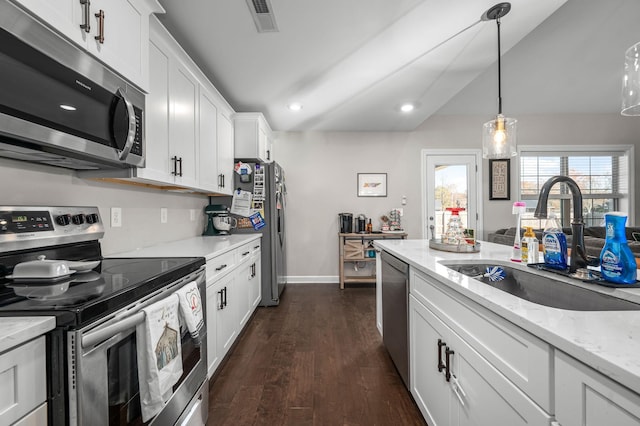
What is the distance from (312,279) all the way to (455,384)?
3512 mm

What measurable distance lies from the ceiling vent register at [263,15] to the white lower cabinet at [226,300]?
1.63 metres

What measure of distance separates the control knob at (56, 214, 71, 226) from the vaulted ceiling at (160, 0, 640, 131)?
1.41m

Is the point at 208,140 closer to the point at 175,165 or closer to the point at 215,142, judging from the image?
the point at 215,142

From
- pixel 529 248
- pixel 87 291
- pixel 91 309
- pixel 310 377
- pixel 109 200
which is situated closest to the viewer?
pixel 91 309

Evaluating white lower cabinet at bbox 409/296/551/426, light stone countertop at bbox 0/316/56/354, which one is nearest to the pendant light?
white lower cabinet at bbox 409/296/551/426

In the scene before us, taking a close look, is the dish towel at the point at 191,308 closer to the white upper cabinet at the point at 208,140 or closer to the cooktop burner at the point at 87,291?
the cooktop burner at the point at 87,291

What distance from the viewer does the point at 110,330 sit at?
2.70ft

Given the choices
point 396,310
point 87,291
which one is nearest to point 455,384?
point 396,310

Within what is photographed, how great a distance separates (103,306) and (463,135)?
16.7ft

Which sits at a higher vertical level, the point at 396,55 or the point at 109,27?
the point at 396,55

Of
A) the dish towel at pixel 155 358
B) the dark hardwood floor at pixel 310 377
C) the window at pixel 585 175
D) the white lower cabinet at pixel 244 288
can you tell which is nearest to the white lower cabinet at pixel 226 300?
the white lower cabinet at pixel 244 288

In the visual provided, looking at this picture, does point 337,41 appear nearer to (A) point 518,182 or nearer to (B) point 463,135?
(B) point 463,135

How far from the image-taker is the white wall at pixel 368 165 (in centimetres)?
455

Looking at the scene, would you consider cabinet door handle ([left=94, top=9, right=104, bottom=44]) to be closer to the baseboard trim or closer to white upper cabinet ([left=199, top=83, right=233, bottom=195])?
white upper cabinet ([left=199, top=83, right=233, bottom=195])
